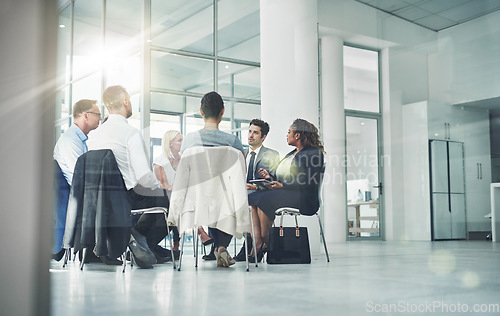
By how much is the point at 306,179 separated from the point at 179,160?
1.02 metres

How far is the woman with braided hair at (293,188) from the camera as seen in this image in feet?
13.7

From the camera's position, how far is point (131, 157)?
144 inches

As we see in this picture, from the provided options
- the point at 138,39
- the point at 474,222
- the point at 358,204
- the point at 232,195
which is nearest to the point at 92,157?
the point at 232,195

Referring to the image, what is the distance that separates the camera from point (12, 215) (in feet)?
2.16

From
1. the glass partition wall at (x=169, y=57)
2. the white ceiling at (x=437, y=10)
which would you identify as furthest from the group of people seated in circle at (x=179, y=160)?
the white ceiling at (x=437, y=10)

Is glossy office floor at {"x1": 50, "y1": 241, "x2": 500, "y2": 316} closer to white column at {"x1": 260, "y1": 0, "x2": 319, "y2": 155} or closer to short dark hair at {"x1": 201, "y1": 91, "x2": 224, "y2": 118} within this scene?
short dark hair at {"x1": 201, "y1": 91, "x2": 224, "y2": 118}

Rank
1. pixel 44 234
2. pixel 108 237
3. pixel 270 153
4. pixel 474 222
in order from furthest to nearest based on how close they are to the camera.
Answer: pixel 474 222 < pixel 270 153 < pixel 108 237 < pixel 44 234

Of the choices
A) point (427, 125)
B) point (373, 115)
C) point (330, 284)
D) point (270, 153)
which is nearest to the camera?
point (330, 284)

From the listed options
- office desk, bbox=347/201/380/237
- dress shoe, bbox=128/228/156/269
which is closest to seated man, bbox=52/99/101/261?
dress shoe, bbox=128/228/156/269

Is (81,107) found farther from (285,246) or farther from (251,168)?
(285,246)

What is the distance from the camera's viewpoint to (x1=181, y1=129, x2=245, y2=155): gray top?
370 centimetres

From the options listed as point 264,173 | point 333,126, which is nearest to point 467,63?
point 333,126

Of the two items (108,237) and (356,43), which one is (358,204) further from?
(108,237)

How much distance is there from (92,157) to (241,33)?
5.21 m
